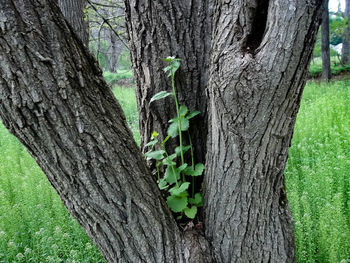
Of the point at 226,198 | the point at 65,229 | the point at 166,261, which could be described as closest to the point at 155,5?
the point at 226,198

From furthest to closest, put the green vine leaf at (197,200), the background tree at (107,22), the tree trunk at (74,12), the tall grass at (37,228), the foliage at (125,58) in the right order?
1. the foliage at (125,58)
2. the tree trunk at (74,12)
3. the background tree at (107,22)
4. the tall grass at (37,228)
5. the green vine leaf at (197,200)

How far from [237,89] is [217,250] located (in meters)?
0.90

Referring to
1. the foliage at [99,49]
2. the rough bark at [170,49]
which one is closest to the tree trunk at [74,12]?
the foliage at [99,49]

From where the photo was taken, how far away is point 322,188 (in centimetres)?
288

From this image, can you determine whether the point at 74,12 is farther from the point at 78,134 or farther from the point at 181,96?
the point at 78,134

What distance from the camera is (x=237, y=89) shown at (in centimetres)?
125

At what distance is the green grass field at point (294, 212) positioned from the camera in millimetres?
2289

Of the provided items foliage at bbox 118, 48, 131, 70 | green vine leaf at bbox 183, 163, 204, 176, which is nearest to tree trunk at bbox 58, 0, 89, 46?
green vine leaf at bbox 183, 163, 204, 176

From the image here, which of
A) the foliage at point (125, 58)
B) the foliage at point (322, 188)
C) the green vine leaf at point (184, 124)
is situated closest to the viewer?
the green vine leaf at point (184, 124)

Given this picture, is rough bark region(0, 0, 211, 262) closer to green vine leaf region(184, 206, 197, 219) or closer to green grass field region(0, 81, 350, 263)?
green vine leaf region(184, 206, 197, 219)

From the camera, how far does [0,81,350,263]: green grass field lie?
2.29m

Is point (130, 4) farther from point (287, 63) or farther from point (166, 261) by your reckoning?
point (166, 261)

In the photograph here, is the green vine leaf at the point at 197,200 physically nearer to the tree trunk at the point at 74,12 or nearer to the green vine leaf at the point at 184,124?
the green vine leaf at the point at 184,124

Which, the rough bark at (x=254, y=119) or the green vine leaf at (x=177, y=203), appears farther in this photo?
the green vine leaf at (x=177, y=203)
